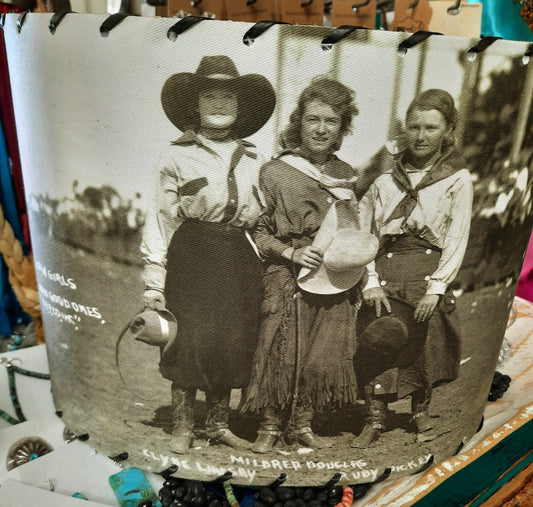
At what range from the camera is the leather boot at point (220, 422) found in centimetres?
64

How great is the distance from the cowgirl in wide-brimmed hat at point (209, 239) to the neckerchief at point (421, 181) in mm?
151

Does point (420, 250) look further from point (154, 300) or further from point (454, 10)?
point (454, 10)

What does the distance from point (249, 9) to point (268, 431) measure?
0.59 m

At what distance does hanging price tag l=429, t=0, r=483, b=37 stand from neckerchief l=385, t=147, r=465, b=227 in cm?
43

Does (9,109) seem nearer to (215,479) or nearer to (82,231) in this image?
(82,231)

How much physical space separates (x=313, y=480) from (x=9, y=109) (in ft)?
3.33

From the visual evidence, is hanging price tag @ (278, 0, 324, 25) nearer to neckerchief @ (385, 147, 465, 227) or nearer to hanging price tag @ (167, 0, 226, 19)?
hanging price tag @ (167, 0, 226, 19)

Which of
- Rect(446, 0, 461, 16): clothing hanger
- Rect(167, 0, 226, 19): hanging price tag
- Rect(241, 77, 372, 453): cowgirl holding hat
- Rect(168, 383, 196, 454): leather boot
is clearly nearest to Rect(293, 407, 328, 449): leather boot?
Rect(241, 77, 372, 453): cowgirl holding hat

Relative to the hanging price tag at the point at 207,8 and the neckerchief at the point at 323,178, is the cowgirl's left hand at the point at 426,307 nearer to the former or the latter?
the neckerchief at the point at 323,178

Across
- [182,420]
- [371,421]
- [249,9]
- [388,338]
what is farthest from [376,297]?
[249,9]

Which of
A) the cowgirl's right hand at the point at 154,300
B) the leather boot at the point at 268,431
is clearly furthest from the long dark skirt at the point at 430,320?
the cowgirl's right hand at the point at 154,300

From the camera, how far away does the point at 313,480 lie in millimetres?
676

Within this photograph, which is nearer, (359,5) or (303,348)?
(303,348)

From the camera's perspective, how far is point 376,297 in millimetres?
603
